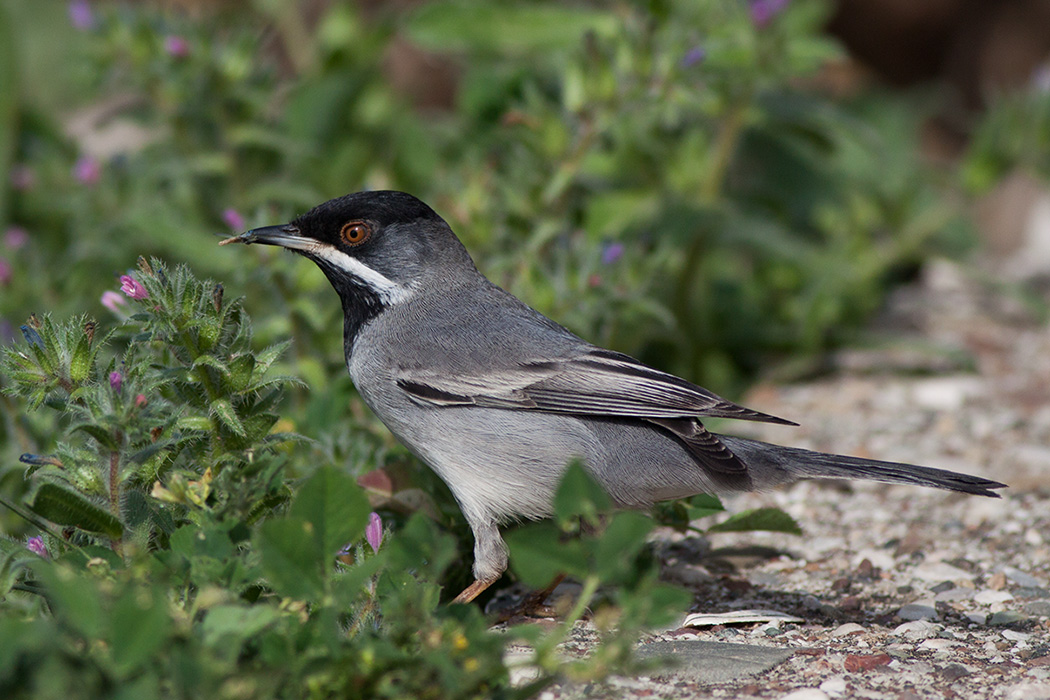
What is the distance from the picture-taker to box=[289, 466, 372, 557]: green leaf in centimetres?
277

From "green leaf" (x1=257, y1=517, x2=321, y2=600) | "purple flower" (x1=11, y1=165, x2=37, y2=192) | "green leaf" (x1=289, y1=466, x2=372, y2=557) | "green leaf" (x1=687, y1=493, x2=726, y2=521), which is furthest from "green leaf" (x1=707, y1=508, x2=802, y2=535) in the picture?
"purple flower" (x1=11, y1=165, x2=37, y2=192)

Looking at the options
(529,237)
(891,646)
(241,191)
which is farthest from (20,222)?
(891,646)

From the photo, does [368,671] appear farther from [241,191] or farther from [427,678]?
[241,191]

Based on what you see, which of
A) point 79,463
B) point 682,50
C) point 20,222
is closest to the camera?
point 79,463

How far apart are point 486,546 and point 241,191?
3388 millimetres

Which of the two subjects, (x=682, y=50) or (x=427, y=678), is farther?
(x=682, y=50)

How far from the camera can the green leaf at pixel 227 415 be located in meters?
3.13

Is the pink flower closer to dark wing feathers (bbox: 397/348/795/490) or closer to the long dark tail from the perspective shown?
dark wing feathers (bbox: 397/348/795/490)

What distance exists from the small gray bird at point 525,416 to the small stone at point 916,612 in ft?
1.67

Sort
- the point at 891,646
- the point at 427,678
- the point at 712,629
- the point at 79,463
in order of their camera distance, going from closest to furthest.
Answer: the point at 427,678, the point at 79,463, the point at 891,646, the point at 712,629

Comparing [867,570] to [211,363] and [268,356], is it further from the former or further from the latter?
[211,363]

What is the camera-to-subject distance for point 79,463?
3.07 meters

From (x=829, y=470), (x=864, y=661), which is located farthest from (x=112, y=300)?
(x=864, y=661)

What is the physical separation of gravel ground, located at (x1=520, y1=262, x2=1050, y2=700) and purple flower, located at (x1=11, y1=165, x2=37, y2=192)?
4.77 metres
